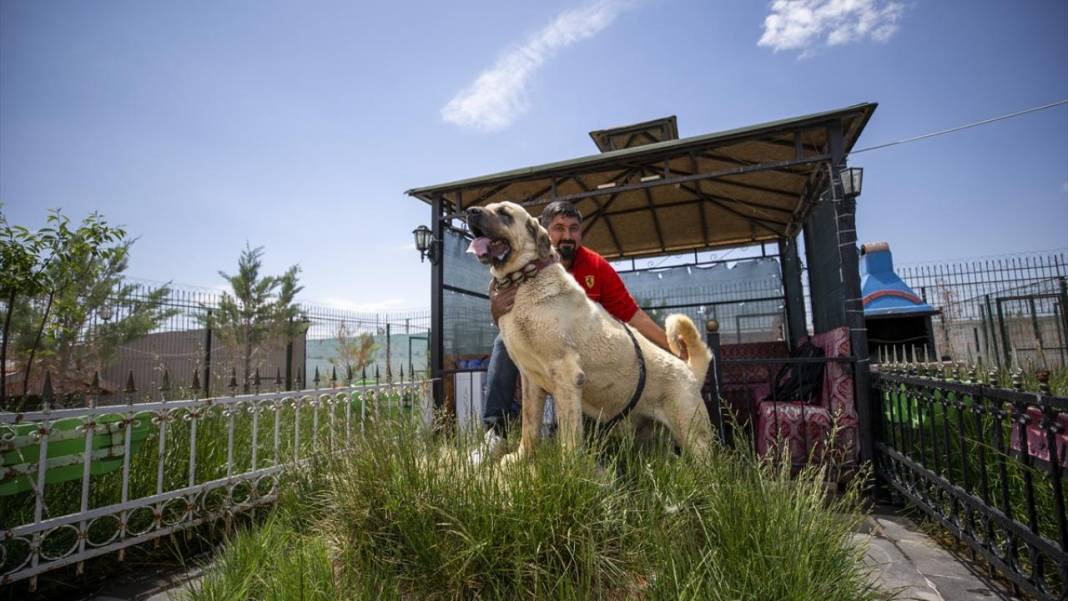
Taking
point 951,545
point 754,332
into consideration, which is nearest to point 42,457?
point 951,545

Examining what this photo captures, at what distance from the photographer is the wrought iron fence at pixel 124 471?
227 cm

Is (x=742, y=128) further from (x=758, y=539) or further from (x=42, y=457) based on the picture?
(x=42, y=457)

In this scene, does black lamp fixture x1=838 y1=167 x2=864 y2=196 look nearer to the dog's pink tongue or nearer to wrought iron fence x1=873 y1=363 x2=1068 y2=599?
wrought iron fence x1=873 y1=363 x2=1068 y2=599

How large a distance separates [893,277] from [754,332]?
8.38ft

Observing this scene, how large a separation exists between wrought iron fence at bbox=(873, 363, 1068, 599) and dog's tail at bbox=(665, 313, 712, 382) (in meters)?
1.28

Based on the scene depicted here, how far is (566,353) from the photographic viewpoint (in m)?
1.94

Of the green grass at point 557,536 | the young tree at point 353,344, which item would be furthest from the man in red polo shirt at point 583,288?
the young tree at point 353,344

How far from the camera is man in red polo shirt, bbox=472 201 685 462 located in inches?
102

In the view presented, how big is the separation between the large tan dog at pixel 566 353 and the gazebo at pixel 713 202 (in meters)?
2.62

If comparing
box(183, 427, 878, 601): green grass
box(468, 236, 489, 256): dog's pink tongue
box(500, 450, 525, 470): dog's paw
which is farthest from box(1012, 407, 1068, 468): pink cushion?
box(468, 236, 489, 256): dog's pink tongue

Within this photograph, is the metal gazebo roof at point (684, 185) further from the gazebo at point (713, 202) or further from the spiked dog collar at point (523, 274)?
the spiked dog collar at point (523, 274)

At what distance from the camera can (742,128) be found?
4.34 meters

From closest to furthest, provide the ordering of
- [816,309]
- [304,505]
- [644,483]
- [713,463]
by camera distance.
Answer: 1. [644,483]
2. [713,463]
3. [304,505]
4. [816,309]

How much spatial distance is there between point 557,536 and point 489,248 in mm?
1123
